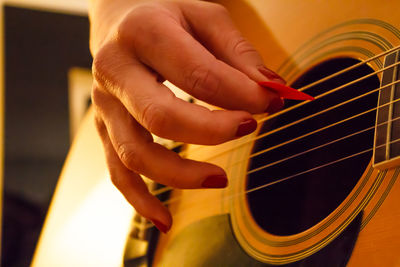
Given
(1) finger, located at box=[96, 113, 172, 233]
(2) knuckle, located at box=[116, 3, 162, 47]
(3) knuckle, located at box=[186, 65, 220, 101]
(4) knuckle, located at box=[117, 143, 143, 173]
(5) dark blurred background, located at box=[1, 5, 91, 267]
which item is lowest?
(5) dark blurred background, located at box=[1, 5, 91, 267]

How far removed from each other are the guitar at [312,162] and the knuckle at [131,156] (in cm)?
15

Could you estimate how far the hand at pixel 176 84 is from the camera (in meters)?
0.38

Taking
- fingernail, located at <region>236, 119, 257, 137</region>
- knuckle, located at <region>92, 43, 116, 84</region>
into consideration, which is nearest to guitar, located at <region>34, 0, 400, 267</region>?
fingernail, located at <region>236, 119, 257, 137</region>

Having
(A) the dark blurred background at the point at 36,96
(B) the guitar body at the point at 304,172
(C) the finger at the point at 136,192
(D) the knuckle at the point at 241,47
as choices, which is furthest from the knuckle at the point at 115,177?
(A) the dark blurred background at the point at 36,96

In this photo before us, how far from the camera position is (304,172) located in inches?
17.8

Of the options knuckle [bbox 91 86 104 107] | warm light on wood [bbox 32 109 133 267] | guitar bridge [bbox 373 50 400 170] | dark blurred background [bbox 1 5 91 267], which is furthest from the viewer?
dark blurred background [bbox 1 5 91 267]

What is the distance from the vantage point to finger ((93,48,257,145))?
377mm

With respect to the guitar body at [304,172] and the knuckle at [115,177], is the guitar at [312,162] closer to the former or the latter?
the guitar body at [304,172]

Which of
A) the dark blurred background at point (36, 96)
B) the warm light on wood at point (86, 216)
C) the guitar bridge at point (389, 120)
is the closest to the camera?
the guitar bridge at point (389, 120)

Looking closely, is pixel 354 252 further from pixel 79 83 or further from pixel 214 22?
pixel 79 83

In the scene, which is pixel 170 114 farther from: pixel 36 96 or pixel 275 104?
pixel 36 96

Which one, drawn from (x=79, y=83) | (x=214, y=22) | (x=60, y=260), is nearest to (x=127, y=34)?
(x=214, y=22)

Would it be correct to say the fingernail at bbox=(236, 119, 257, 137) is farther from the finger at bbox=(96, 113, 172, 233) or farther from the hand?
the finger at bbox=(96, 113, 172, 233)

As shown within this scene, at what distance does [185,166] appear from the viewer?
1.42 ft
